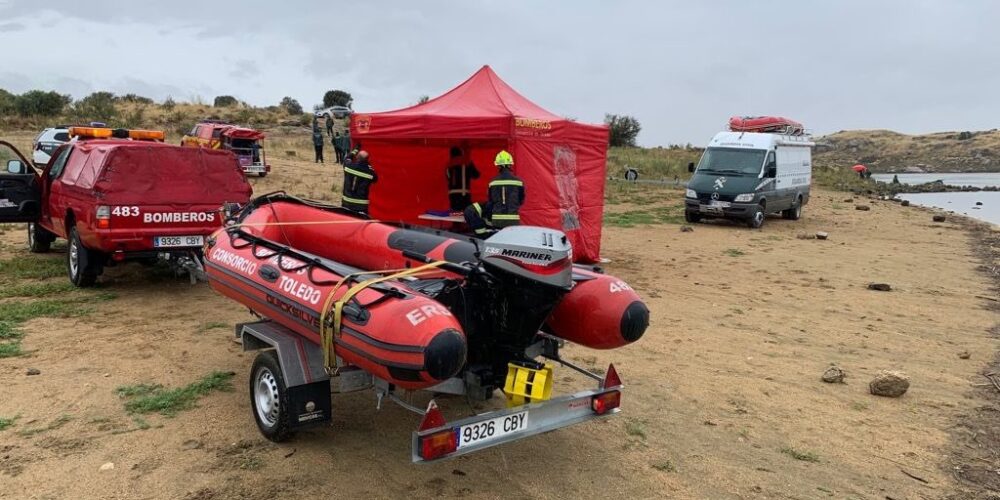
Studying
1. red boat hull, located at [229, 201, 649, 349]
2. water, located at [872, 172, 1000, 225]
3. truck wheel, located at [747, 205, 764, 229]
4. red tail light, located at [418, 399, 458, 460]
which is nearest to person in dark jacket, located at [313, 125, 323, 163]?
truck wheel, located at [747, 205, 764, 229]

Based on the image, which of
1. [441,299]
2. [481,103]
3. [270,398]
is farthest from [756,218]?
[270,398]

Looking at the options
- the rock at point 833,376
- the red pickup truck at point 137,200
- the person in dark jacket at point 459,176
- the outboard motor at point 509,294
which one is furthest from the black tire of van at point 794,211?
the outboard motor at point 509,294

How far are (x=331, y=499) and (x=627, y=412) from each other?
90.7 inches

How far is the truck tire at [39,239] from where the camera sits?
409 inches

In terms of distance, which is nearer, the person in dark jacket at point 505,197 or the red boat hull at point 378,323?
the red boat hull at point 378,323

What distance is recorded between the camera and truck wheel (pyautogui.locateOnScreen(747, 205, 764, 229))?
17203mm

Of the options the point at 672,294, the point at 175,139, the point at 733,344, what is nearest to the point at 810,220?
the point at 672,294

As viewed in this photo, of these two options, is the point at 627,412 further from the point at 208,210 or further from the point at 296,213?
the point at 208,210

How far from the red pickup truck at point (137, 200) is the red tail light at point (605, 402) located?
574cm

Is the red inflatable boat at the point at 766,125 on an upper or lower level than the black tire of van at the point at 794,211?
upper

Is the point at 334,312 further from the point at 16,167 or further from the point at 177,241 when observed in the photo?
the point at 16,167

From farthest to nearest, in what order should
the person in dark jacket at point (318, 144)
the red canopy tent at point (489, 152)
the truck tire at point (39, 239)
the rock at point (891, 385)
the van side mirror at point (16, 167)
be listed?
the person in dark jacket at point (318, 144)
the truck tire at point (39, 239)
the red canopy tent at point (489, 152)
the van side mirror at point (16, 167)
the rock at point (891, 385)

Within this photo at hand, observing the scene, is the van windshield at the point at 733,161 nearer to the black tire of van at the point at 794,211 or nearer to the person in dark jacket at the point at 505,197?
the black tire of van at the point at 794,211

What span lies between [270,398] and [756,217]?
15.4m
